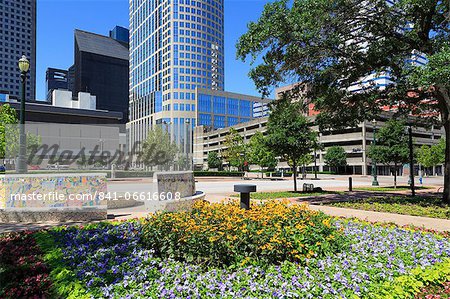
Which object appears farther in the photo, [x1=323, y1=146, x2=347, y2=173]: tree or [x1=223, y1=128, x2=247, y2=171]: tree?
[x1=323, y1=146, x2=347, y2=173]: tree

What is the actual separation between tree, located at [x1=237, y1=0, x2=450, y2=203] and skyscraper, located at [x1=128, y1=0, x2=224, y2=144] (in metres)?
93.6

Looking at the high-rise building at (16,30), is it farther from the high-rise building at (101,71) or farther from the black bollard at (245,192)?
the black bollard at (245,192)

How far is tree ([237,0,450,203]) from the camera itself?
1314cm

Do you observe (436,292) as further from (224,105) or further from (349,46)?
(224,105)

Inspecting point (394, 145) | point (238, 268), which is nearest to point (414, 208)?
point (238, 268)

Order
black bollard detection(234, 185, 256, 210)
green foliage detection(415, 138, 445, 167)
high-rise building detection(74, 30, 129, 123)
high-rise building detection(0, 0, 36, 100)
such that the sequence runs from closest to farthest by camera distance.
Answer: black bollard detection(234, 185, 256, 210), green foliage detection(415, 138, 445, 167), high-rise building detection(0, 0, 36, 100), high-rise building detection(74, 30, 129, 123)

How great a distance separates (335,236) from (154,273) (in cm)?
352

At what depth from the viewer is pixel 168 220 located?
623 centimetres

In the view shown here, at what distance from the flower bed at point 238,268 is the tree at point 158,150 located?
6.94 metres

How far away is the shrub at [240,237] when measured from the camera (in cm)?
538

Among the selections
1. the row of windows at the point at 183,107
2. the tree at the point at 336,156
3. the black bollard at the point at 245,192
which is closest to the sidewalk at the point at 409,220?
the black bollard at the point at 245,192

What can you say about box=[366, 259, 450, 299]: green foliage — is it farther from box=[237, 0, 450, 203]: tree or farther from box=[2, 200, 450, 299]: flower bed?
box=[237, 0, 450, 203]: tree

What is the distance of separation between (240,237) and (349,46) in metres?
12.9

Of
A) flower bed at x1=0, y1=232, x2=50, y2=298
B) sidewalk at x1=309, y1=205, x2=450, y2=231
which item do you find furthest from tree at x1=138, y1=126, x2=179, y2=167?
flower bed at x1=0, y1=232, x2=50, y2=298
